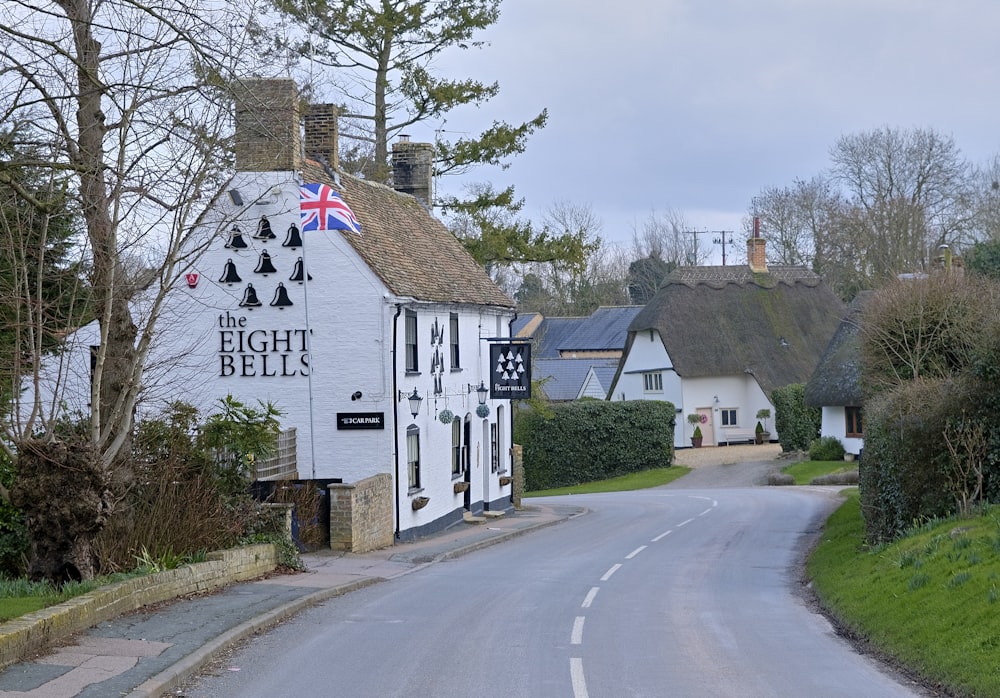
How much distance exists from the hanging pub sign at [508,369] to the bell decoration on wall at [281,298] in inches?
288

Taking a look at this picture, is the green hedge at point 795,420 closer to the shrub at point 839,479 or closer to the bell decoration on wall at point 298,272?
the shrub at point 839,479

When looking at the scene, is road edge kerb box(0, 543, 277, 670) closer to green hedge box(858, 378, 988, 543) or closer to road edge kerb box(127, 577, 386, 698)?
road edge kerb box(127, 577, 386, 698)

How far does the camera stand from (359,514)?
23312 mm

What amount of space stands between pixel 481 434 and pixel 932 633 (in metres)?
22.5

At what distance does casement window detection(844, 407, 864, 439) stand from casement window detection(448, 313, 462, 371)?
26020mm

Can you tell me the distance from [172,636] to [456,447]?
19.0 metres

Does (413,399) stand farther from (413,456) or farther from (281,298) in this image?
(281,298)

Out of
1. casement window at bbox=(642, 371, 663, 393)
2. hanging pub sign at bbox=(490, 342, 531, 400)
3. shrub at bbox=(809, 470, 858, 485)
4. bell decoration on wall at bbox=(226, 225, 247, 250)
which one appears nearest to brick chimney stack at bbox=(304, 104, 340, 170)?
bell decoration on wall at bbox=(226, 225, 247, 250)

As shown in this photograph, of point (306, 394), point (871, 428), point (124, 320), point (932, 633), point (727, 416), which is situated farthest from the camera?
point (727, 416)

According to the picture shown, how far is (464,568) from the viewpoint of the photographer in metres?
21.7

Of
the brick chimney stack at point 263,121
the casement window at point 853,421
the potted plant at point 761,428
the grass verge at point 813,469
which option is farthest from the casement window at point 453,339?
the potted plant at point 761,428

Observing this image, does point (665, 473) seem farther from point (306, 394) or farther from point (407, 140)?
point (306, 394)

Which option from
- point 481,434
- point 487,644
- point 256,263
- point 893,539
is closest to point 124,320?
point 487,644

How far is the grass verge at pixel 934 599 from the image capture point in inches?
421
